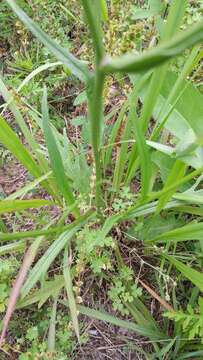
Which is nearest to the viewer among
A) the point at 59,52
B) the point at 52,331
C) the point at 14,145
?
the point at 59,52

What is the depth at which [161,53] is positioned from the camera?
409 millimetres

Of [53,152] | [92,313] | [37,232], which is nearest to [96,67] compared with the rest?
[53,152]

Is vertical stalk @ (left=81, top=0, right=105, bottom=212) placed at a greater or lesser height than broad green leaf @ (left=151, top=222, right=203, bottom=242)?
greater

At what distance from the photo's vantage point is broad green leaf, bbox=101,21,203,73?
1.34ft

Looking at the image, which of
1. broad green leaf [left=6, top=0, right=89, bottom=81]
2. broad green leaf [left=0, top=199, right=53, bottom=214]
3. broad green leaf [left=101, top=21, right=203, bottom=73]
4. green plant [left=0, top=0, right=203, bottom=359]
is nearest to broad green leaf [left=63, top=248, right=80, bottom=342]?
green plant [left=0, top=0, right=203, bottom=359]

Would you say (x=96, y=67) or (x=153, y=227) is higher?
(x=96, y=67)

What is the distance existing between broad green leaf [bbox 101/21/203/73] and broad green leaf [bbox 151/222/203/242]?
737 mm

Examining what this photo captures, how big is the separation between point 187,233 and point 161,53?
789 millimetres

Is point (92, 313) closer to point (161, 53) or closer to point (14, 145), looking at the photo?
point (14, 145)

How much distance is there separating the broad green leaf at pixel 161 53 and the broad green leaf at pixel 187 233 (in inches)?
29.0

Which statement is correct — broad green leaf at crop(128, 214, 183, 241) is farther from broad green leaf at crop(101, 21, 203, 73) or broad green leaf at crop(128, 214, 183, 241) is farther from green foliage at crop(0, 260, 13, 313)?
broad green leaf at crop(101, 21, 203, 73)

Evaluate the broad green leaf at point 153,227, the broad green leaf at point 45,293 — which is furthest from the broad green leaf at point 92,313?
the broad green leaf at point 153,227

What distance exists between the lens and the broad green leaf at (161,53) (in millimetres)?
409

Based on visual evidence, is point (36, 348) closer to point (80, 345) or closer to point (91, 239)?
point (80, 345)
